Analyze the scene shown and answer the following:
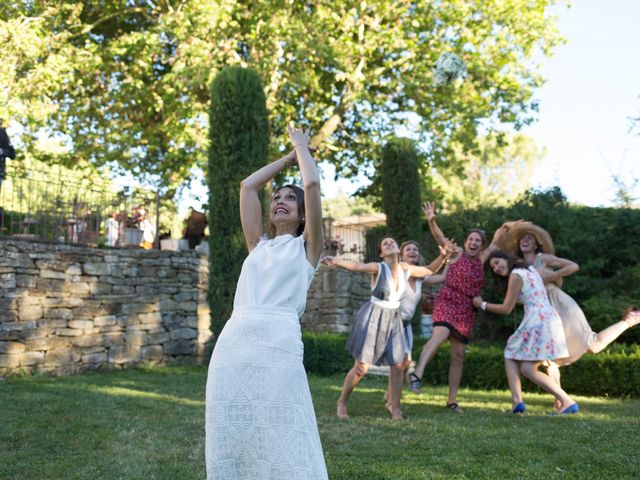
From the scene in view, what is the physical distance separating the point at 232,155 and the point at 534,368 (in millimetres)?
7673

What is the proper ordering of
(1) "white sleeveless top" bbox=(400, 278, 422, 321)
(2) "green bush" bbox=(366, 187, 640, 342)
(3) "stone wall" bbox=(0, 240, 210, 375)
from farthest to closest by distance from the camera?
1. (2) "green bush" bbox=(366, 187, 640, 342)
2. (3) "stone wall" bbox=(0, 240, 210, 375)
3. (1) "white sleeveless top" bbox=(400, 278, 422, 321)

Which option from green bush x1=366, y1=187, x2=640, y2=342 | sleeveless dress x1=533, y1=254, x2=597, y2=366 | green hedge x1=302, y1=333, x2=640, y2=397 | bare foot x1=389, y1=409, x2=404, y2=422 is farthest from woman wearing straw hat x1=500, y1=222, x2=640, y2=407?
green bush x1=366, y1=187, x2=640, y2=342

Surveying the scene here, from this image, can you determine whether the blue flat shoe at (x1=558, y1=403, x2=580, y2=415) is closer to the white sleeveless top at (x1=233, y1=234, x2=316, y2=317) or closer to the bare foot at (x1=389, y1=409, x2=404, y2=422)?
the bare foot at (x1=389, y1=409, x2=404, y2=422)

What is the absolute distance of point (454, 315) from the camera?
781 centimetres

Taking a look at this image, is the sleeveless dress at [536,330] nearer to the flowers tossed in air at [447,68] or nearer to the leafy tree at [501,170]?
the flowers tossed in air at [447,68]

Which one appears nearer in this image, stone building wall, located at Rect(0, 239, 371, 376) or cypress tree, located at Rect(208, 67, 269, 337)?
stone building wall, located at Rect(0, 239, 371, 376)

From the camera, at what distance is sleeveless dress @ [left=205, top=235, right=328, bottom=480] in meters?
2.66

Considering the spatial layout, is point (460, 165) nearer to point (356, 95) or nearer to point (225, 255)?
point (356, 95)

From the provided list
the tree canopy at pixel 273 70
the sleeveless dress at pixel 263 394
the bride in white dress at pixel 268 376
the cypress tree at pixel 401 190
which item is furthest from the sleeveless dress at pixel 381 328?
the tree canopy at pixel 273 70

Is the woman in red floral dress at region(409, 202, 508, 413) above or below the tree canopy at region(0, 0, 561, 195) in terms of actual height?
below

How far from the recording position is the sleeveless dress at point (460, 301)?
777 cm

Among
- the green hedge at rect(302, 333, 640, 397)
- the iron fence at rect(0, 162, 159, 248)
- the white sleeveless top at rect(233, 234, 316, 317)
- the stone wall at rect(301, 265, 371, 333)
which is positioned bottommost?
the green hedge at rect(302, 333, 640, 397)

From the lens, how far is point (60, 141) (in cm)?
1883

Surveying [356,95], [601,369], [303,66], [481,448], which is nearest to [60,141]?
[303,66]
